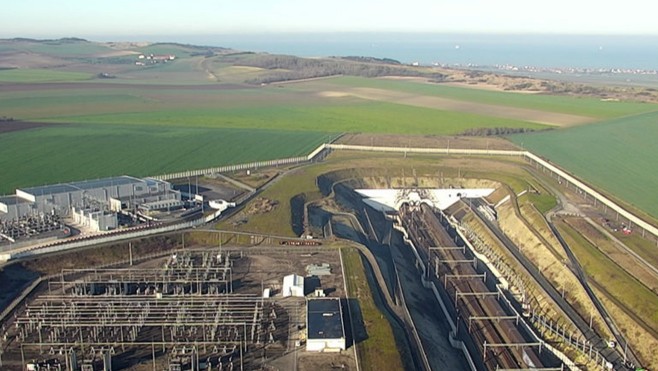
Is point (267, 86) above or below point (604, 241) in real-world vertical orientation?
above

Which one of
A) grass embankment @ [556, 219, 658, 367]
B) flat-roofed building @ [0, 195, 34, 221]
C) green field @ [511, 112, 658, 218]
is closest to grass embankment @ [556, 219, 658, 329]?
grass embankment @ [556, 219, 658, 367]

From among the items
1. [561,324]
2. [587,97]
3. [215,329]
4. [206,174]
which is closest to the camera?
[215,329]

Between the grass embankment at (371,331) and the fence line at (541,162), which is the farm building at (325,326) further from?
the fence line at (541,162)

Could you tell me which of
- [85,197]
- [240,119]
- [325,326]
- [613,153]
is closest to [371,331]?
[325,326]

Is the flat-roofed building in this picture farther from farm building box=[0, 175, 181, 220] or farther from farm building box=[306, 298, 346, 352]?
farm building box=[306, 298, 346, 352]

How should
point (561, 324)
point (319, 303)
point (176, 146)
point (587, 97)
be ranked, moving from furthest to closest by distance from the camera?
point (587, 97)
point (176, 146)
point (561, 324)
point (319, 303)

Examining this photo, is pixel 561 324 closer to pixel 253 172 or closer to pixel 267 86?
pixel 253 172

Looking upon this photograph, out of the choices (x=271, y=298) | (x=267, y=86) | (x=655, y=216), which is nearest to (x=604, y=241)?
(x=655, y=216)
